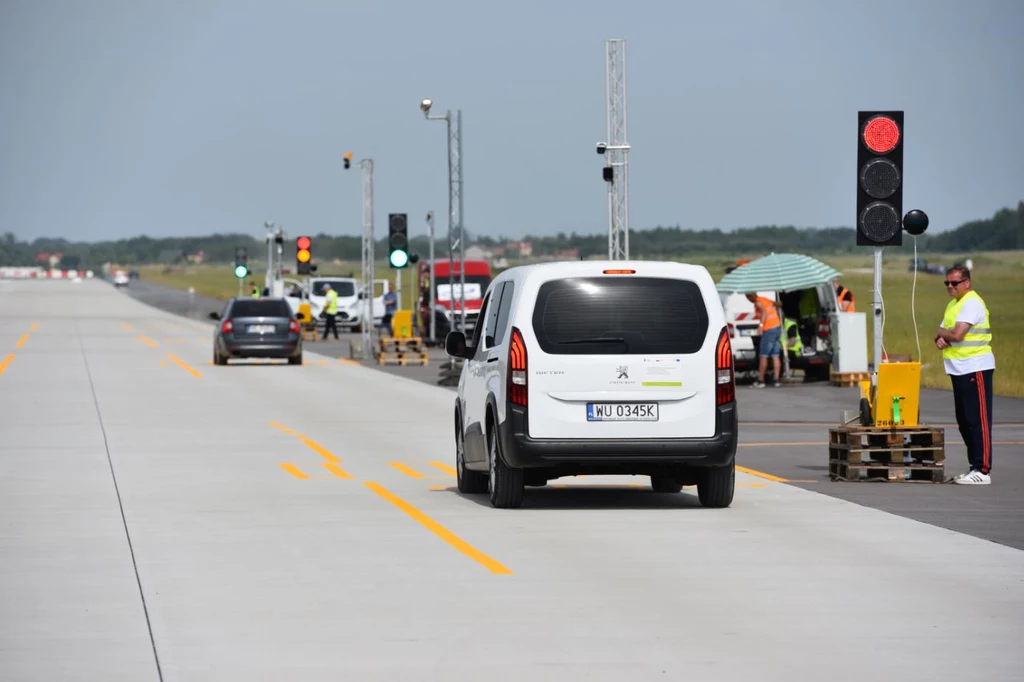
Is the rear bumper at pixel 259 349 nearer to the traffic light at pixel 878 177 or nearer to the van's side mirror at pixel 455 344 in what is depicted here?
the traffic light at pixel 878 177

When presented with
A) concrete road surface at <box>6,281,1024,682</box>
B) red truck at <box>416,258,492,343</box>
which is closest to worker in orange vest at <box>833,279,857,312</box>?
concrete road surface at <box>6,281,1024,682</box>

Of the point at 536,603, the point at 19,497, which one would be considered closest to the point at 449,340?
the point at 19,497

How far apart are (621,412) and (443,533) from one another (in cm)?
175

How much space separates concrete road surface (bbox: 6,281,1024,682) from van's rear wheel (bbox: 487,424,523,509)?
111 mm

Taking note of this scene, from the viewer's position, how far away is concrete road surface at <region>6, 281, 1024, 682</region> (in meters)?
8.03

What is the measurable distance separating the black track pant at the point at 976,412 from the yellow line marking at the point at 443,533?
4.64 metres

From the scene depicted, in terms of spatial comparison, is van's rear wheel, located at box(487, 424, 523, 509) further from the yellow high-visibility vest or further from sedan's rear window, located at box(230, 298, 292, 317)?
sedan's rear window, located at box(230, 298, 292, 317)

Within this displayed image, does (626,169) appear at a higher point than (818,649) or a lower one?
higher

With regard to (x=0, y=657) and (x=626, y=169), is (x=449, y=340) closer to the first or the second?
(x=0, y=657)

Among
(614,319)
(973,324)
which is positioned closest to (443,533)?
(614,319)

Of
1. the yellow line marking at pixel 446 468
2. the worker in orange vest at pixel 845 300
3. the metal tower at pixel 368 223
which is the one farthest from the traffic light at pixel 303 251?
the yellow line marking at pixel 446 468

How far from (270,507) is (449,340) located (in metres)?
2.14

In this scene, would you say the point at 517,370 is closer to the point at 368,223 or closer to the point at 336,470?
the point at 336,470

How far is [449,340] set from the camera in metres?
15.6
